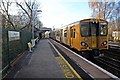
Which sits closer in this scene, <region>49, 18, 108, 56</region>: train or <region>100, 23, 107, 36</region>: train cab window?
<region>49, 18, 108, 56</region>: train

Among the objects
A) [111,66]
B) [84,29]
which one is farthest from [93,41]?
[111,66]

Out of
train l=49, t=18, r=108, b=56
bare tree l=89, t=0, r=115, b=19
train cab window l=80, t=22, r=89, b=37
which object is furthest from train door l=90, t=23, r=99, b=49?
bare tree l=89, t=0, r=115, b=19

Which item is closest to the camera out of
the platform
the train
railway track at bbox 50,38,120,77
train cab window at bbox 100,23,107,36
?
the platform

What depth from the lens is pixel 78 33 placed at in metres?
18.7

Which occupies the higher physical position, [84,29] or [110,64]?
[84,29]

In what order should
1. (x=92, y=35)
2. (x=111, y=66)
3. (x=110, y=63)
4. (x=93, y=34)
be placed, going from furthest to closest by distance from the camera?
(x=93, y=34) → (x=92, y=35) → (x=110, y=63) → (x=111, y=66)

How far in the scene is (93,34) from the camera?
1869cm

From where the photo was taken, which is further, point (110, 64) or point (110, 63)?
point (110, 63)

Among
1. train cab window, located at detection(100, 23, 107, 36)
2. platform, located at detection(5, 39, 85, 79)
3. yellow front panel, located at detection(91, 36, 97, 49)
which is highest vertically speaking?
train cab window, located at detection(100, 23, 107, 36)

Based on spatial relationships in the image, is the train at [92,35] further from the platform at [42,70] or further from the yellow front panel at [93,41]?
the platform at [42,70]

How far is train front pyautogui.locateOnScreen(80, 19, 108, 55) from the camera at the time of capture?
18469mm

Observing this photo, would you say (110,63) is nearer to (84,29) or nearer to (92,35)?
(92,35)

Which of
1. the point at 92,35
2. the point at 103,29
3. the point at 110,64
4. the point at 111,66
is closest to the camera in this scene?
the point at 111,66

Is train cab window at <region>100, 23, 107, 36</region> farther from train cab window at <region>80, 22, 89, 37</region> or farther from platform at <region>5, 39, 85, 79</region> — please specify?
platform at <region>5, 39, 85, 79</region>
